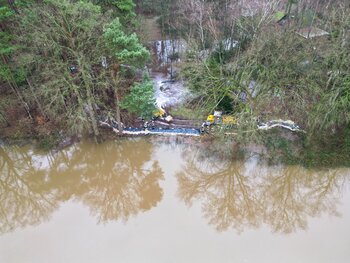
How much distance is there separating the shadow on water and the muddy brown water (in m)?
0.05

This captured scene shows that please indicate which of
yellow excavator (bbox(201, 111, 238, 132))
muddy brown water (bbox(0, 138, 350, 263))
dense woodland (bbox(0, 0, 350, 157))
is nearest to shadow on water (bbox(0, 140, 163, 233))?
muddy brown water (bbox(0, 138, 350, 263))

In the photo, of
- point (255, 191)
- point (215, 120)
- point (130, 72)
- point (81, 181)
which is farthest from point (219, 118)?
point (81, 181)

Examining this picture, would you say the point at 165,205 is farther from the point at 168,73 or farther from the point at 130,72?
the point at 168,73

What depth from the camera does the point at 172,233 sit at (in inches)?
526

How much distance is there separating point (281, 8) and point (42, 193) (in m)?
20.3

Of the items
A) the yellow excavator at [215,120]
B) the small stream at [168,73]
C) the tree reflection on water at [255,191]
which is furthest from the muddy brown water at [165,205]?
the small stream at [168,73]

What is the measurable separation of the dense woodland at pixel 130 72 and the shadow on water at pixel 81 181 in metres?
1.60

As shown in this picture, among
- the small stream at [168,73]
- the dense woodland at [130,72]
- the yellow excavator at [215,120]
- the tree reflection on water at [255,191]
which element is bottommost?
the tree reflection on water at [255,191]

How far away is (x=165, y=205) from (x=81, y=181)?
4512mm

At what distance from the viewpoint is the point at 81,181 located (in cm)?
1575

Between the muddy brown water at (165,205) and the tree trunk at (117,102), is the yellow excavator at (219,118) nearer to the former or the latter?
the muddy brown water at (165,205)

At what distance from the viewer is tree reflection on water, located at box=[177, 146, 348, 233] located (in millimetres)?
13922

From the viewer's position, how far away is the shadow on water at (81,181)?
47.6ft

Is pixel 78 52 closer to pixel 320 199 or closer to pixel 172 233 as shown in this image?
pixel 172 233
